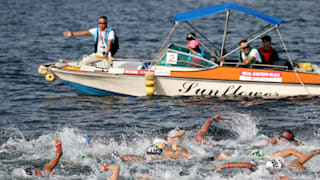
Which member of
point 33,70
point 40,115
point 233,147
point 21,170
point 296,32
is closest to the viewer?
point 21,170

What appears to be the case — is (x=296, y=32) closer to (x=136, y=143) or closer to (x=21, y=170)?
(x=136, y=143)

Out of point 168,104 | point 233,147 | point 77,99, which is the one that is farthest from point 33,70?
point 233,147

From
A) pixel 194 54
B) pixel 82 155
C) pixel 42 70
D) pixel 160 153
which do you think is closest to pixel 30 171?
pixel 82 155

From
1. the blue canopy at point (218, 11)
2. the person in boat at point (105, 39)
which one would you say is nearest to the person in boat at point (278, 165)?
the blue canopy at point (218, 11)

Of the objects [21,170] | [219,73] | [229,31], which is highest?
[229,31]

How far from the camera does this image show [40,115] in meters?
14.5

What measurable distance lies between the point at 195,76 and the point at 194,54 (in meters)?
0.79

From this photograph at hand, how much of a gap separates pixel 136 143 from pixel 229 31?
2033cm

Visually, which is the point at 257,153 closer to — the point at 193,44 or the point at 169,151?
the point at 169,151

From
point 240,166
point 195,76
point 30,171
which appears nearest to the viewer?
point 30,171

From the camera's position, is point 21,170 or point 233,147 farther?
point 233,147

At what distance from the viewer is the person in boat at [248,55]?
48.3 ft

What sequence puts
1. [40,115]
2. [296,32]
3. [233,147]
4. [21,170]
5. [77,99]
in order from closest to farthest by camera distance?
[21,170], [233,147], [40,115], [77,99], [296,32]

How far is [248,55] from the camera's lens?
14.9 m
